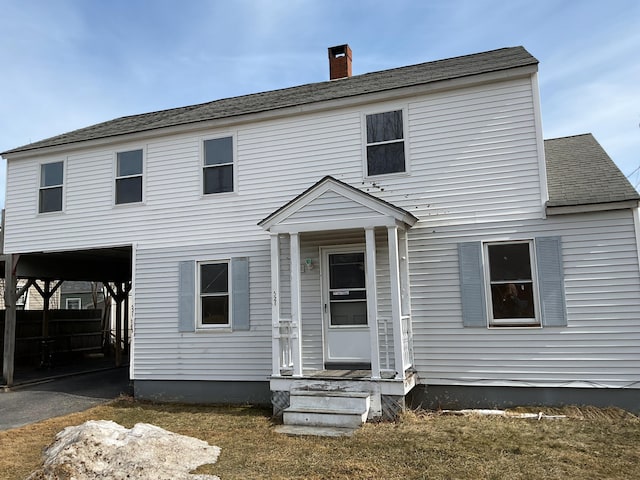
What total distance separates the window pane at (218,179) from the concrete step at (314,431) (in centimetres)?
470

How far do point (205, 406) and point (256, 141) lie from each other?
5.12 metres

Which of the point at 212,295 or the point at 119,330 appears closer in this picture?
the point at 212,295

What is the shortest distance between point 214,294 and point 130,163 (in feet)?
11.6

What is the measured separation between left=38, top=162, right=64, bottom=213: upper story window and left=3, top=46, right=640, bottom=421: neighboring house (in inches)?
2.2

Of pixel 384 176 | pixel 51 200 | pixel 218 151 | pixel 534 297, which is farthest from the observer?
pixel 51 200

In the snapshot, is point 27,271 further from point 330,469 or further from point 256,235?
point 330,469

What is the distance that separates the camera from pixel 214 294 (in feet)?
30.2

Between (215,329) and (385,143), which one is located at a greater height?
(385,143)

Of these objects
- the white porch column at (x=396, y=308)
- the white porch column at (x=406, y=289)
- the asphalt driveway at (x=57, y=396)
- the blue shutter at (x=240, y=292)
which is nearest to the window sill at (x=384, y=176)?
the white porch column at (x=406, y=289)

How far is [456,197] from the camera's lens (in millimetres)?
7902

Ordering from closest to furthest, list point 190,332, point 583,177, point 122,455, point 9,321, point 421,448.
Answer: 1. point 122,455
2. point 421,448
3. point 583,177
4. point 190,332
5. point 9,321

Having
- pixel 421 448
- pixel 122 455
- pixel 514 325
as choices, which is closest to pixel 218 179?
pixel 122 455

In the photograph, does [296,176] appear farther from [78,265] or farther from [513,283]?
[78,265]

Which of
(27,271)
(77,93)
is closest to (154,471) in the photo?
(27,271)
